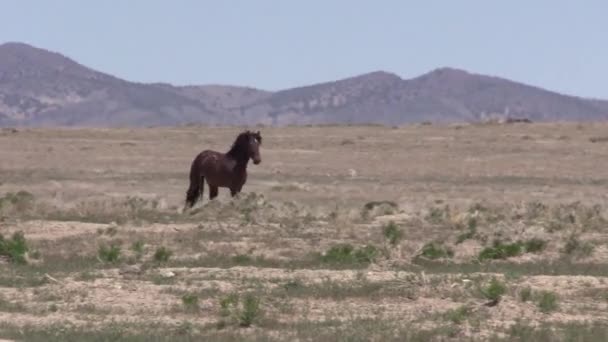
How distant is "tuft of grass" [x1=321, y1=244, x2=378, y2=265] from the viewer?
65.8 feet

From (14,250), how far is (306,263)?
418 cm

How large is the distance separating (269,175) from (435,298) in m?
29.7

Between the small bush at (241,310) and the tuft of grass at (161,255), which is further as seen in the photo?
the tuft of grass at (161,255)

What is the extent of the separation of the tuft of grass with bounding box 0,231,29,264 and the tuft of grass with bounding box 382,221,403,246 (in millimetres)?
5608

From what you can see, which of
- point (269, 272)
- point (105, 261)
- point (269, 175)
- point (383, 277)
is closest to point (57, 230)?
point (105, 261)

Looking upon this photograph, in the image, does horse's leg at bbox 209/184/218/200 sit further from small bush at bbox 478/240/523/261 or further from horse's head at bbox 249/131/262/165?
small bush at bbox 478/240/523/261

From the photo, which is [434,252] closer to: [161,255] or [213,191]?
[161,255]

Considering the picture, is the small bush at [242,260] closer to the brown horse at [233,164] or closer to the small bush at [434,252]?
the small bush at [434,252]

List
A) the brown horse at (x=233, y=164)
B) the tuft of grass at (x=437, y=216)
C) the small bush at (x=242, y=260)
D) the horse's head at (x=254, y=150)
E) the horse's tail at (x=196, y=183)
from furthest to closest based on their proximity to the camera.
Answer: the horse's tail at (x=196, y=183) → the brown horse at (x=233, y=164) → the horse's head at (x=254, y=150) → the tuft of grass at (x=437, y=216) → the small bush at (x=242, y=260)

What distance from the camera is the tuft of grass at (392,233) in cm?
2198

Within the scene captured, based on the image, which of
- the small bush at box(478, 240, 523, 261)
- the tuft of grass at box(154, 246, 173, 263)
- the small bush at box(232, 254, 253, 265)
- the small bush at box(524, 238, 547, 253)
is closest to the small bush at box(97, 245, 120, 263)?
the tuft of grass at box(154, 246, 173, 263)

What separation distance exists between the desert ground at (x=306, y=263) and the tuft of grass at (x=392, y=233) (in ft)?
0.11

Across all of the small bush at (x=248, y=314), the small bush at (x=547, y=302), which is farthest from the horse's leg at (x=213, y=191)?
the small bush at (x=248, y=314)

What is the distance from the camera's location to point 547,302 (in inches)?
599
